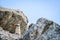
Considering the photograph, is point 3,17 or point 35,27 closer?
point 35,27

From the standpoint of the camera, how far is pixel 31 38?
2297 cm

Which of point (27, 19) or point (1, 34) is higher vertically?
point (27, 19)

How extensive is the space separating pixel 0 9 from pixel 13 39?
12.8 m

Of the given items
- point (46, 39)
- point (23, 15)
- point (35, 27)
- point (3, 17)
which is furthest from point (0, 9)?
point (46, 39)

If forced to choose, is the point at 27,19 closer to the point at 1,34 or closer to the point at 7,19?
the point at 7,19

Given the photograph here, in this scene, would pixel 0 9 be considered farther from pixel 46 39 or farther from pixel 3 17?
pixel 46 39

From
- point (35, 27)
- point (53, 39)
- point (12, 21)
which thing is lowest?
point (53, 39)

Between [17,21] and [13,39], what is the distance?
40.8ft

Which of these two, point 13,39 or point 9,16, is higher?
point 9,16

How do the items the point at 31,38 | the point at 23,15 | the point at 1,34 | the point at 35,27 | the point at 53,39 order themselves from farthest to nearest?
1. the point at 23,15
2. the point at 1,34
3. the point at 35,27
4. the point at 31,38
5. the point at 53,39

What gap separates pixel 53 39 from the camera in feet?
53.0

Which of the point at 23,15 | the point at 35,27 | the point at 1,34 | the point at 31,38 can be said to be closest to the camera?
the point at 31,38

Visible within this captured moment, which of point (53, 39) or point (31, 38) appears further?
point (31, 38)

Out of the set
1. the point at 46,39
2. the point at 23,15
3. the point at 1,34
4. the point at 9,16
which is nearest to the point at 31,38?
the point at 46,39
